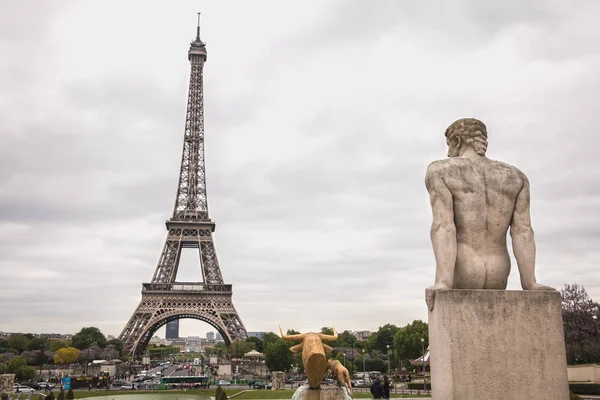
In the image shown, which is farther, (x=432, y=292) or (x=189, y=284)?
(x=189, y=284)

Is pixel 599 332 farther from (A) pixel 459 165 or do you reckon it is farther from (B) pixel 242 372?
(B) pixel 242 372

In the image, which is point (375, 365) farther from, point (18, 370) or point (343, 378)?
point (343, 378)

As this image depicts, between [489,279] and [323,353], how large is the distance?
369 cm

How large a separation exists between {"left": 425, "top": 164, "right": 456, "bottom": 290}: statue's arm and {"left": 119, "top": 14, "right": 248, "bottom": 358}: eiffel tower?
235 feet

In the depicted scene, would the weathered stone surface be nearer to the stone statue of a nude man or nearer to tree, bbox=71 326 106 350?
the stone statue of a nude man

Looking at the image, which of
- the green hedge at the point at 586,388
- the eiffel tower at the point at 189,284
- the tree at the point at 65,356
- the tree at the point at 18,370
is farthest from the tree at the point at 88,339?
the green hedge at the point at 586,388

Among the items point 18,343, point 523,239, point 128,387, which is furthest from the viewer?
point 18,343

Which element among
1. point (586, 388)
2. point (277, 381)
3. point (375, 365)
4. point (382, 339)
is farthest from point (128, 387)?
point (382, 339)

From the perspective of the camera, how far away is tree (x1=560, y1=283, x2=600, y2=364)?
39969 mm

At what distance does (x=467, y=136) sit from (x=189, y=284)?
76.2 m

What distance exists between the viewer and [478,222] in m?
5.25

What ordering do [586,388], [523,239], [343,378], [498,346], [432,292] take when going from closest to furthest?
1. [498,346]
2. [432,292]
3. [523,239]
4. [343,378]
5. [586,388]

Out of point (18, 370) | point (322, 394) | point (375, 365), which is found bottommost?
point (375, 365)

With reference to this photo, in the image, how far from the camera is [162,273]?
77500 millimetres
